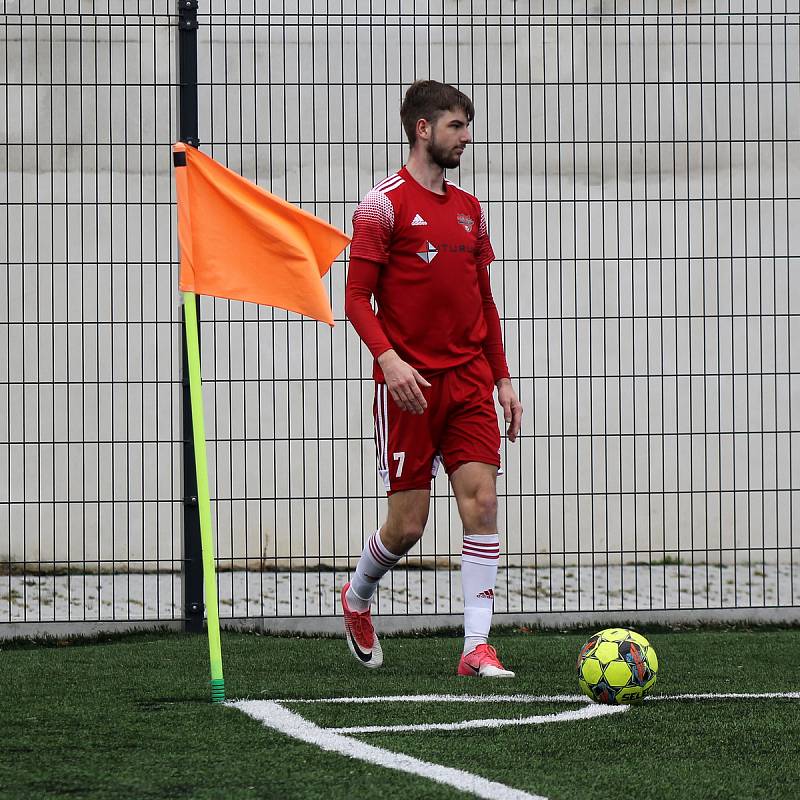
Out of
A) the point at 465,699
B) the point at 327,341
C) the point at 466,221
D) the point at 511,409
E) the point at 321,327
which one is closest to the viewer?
the point at 465,699

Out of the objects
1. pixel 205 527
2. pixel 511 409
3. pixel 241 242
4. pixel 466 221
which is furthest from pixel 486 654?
pixel 241 242

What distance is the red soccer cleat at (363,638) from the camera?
215 inches

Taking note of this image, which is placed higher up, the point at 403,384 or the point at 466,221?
the point at 466,221

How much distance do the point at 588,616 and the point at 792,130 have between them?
4.42 meters

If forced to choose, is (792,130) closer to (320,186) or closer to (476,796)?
(320,186)

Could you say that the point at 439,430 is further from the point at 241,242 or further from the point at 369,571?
the point at 241,242

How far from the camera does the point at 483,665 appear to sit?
197 inches

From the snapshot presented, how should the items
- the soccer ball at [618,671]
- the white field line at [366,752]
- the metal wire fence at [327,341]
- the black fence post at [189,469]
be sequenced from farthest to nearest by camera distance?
the metal wire fence at [327,341] → the black fence post at [189,469] → the soccer ball at [618,671] → the white field line at [366,752]

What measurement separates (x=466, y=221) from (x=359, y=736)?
2.30 m

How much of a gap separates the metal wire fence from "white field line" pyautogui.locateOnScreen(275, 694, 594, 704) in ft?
8.98

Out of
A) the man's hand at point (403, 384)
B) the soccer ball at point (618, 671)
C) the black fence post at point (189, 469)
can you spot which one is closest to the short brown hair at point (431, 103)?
the man's hand at point (403, 384)

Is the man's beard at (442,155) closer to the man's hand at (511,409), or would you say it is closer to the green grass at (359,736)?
the man's hand at (511,409)

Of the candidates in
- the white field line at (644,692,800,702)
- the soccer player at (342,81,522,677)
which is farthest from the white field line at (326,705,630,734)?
the soccer player at (342,81,522,677)

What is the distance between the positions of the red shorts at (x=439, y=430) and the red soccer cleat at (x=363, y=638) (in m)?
0.57
